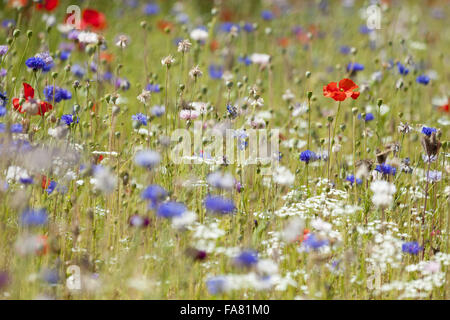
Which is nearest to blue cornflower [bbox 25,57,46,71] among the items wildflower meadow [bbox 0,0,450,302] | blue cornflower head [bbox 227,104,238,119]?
wildflower meadow [bbox 0,0,450,302]

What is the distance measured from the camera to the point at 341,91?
2383mm

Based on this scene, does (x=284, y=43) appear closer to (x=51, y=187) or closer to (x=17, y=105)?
(x=17, y=105)

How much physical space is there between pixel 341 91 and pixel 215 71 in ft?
5.68

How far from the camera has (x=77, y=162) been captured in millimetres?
2109

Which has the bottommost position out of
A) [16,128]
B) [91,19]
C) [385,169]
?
[385,169]

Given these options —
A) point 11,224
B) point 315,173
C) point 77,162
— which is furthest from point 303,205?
point 11,224

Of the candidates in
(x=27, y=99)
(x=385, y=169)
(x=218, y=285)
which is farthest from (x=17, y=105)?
(x=385, y=169)

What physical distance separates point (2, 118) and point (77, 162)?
46cm

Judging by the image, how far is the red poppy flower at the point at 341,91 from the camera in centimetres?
236

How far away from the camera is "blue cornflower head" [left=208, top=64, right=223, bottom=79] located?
Result: 380cm

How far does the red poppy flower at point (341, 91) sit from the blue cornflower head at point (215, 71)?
1458 millimetres

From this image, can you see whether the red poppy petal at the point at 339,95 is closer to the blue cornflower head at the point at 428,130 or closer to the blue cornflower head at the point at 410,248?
the blue cornflower head at the point at 428,130

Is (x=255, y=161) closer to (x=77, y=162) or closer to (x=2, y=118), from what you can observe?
(x=77, y=162)

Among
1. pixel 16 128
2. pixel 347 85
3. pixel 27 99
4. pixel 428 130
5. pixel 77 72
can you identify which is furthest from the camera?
pixel 77 72
